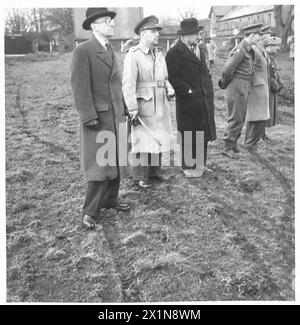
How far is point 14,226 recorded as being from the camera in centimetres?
386

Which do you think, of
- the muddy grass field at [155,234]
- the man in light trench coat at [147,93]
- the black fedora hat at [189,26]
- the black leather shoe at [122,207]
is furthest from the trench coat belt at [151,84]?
the black leather shoe at [122,207]

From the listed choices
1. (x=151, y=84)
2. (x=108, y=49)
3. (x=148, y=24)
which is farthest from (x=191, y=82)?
(x=108, y=49)

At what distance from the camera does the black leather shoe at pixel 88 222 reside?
3.82 metres

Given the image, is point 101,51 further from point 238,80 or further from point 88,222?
point 238,80

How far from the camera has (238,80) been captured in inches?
223

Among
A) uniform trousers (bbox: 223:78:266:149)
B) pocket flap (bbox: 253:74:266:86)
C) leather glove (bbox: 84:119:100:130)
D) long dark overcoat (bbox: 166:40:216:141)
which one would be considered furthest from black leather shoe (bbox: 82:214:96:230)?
pocket flap (bbox: 253:74:266:86)

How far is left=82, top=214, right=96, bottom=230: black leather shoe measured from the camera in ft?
12.5

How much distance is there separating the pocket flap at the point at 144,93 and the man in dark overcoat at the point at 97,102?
0.69 metres

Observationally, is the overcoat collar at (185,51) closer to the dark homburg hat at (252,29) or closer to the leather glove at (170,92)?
the leather glove at (170,92)

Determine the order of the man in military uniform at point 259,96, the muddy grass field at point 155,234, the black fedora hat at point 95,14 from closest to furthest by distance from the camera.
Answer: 1. the muddy grass field at point 155,234
2. the black fedora hat at point 95,14
3. the man in military uniform at point 259,96

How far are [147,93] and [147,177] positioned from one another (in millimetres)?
1000

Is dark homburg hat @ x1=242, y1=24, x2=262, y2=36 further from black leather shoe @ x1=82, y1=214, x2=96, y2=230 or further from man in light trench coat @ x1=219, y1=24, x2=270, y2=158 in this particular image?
black leather shoe @ x1=82, y1=214, x2=96, y2=230
